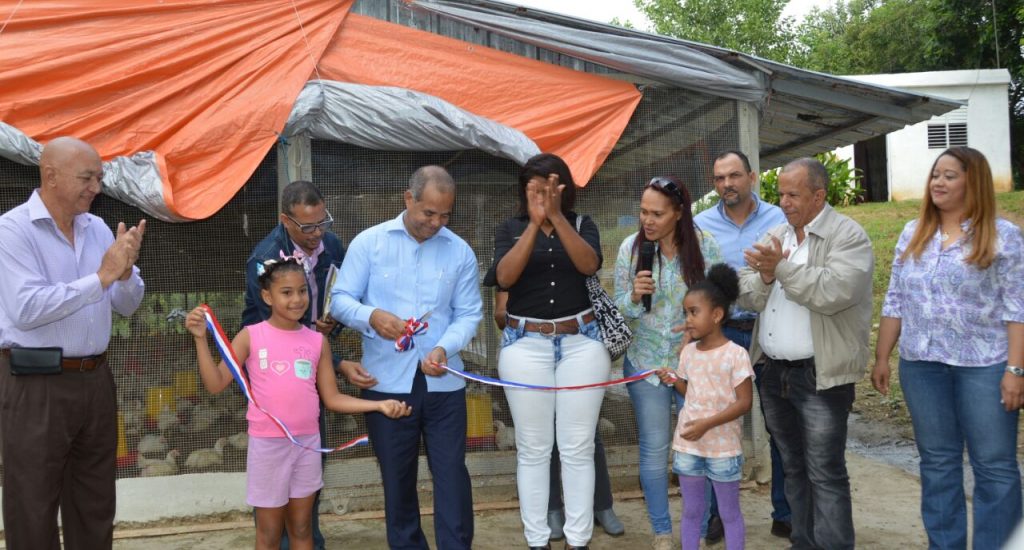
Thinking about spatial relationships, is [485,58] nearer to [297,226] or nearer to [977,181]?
[297,226]

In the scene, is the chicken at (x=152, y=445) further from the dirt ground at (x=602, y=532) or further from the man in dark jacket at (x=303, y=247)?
the man in dark jacket at (x=303, y=247)

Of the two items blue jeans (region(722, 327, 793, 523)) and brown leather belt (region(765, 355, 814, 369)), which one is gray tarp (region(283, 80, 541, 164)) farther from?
brown leather belt (region(765, 355, 814, 369))

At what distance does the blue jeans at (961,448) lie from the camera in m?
3.91

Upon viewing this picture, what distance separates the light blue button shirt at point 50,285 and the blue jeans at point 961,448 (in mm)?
3642

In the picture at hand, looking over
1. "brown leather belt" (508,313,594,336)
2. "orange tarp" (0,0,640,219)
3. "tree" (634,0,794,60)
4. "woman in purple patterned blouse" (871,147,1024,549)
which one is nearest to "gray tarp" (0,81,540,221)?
"orange tarp" (0,0,640,219)

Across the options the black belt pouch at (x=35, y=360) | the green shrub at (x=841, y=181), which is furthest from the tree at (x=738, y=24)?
the black belt pouch at (x=35, y=360)

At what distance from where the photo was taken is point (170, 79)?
5.24 meters

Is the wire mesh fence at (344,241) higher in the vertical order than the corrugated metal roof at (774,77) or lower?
lower

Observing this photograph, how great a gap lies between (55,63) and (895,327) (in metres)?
4.67

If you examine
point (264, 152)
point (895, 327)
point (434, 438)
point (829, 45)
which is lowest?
point (434, 438)

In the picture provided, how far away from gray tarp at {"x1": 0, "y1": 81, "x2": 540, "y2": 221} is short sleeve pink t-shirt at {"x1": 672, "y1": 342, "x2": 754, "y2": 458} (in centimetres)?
175

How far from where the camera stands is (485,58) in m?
5.75

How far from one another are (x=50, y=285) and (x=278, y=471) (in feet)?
3.98

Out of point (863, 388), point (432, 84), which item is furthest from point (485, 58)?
point (863, 388)
